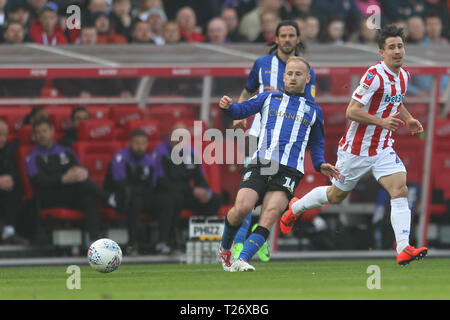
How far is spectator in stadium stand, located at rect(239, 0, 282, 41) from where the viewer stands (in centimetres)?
1725

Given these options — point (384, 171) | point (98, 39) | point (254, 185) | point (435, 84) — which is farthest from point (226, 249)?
point (98, 39)

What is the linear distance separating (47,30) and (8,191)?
2795 millimetres

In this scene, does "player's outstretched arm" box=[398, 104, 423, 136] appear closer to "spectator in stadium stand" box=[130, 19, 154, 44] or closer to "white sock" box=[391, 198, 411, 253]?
"white sock" box=[391, 198, 411, 253]

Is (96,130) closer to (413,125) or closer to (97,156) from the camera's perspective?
(97,156)

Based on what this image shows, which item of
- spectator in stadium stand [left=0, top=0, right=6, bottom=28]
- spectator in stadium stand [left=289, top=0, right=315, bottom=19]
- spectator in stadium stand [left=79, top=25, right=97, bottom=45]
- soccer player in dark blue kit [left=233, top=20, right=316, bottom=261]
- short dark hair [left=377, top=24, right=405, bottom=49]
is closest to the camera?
short dark hair [left=377, top=24, right=405, bottom=49]

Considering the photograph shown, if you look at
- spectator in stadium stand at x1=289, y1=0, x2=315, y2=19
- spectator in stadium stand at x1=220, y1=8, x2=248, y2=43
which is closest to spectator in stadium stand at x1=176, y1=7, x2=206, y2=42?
spectator in stadium stand at x1=220, y1=8, x2=248, y2=43

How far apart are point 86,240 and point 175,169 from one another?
143 cm

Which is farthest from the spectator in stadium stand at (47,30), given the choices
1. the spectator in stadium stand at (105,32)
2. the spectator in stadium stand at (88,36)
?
the spectator in stadium stand at (105,32)

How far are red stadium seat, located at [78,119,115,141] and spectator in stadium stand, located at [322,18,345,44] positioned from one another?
436cm

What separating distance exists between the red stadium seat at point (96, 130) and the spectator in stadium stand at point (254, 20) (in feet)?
12.5

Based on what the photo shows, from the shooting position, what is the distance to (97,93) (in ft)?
49.0

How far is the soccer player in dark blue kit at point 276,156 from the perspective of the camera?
31.3 ft

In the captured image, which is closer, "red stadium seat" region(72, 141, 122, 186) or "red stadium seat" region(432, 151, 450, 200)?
"red stadium seat" region(72, 141, 122, 186)

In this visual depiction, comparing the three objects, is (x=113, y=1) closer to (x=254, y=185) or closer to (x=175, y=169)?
(x=175, y=169)
